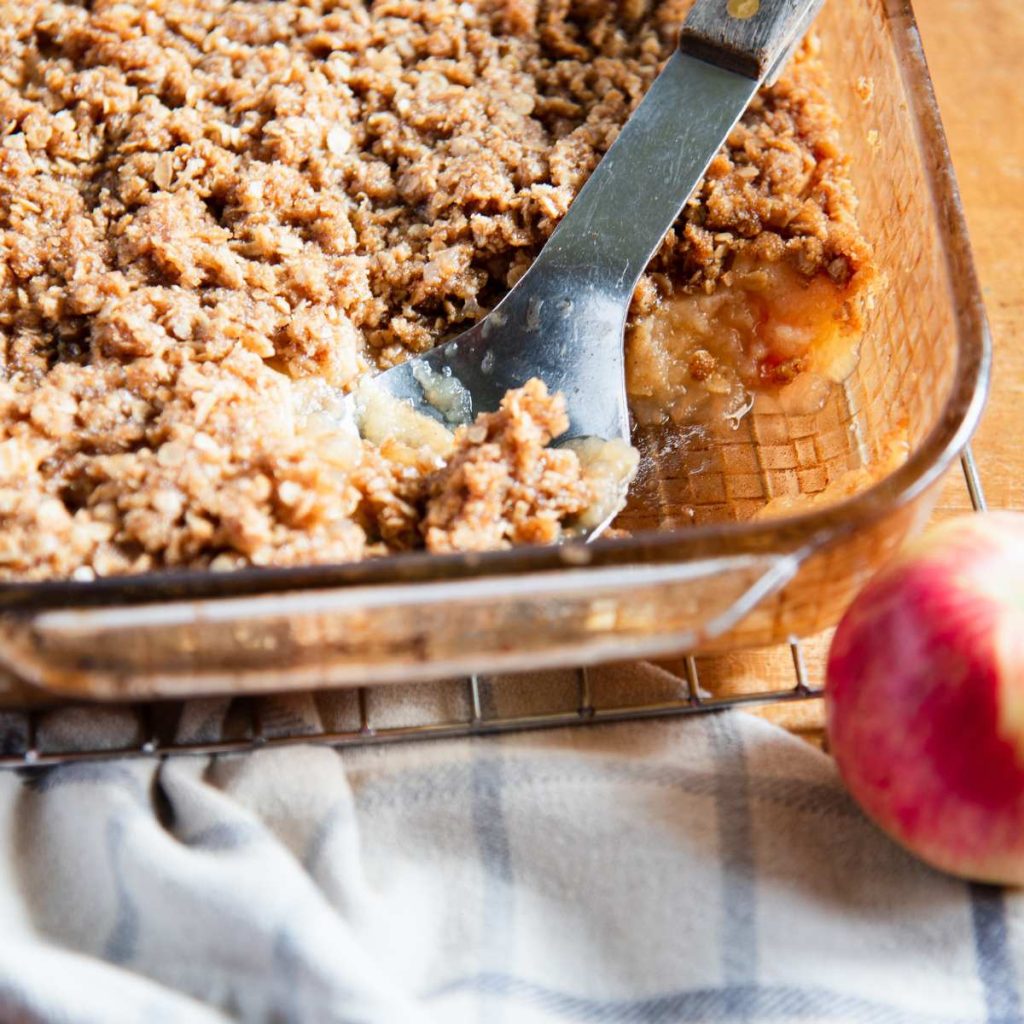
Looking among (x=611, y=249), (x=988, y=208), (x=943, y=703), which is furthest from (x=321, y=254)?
(x=988, y=208)

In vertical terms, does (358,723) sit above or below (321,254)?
below

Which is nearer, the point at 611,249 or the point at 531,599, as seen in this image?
the point at 531,599

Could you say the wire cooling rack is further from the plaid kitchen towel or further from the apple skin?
the apple skin

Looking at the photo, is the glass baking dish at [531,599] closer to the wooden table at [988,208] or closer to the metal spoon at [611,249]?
the wooden table at [988,208]

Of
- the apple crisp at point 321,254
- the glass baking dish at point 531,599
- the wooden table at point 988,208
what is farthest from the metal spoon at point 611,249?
→ the wooden table at point 988,208

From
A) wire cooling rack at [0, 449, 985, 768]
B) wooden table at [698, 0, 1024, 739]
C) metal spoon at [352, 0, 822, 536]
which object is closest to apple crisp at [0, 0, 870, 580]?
metal spoon at [352, 0, 822, 536]

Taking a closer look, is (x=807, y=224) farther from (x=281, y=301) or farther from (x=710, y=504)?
(x=281, y=301)

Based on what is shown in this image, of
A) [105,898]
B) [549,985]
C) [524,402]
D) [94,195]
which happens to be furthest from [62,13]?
[549,985]

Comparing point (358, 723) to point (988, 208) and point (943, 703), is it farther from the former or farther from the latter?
point (988, 208)
